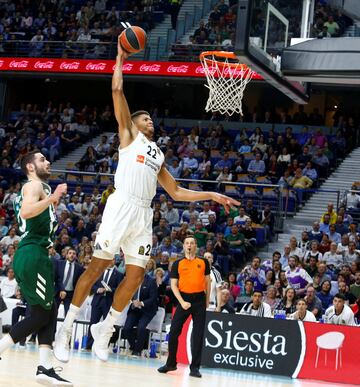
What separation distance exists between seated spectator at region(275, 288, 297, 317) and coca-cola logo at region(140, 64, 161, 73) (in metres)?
12.9

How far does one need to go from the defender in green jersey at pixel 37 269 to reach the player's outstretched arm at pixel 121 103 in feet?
2.92

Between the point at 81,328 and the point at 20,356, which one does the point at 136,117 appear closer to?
the point at 20,356

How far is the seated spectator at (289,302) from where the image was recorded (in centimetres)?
1608

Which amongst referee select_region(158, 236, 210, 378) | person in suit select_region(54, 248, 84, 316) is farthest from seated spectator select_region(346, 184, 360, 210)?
referee select_region(158, 236, 210, 378)

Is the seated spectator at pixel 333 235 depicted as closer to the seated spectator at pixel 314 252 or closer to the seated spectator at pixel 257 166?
the seated spectator at pixel 314 252

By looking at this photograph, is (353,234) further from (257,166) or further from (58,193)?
(58,193)

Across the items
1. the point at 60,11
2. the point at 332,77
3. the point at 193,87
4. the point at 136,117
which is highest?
the point at 60,11

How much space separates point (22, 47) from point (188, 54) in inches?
270

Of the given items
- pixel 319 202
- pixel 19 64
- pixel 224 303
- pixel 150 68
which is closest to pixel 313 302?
pixel 224 303

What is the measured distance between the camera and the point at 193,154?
25.1m

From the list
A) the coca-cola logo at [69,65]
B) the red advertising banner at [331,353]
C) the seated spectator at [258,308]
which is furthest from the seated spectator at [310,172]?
the coca-cola logo at [69,65]

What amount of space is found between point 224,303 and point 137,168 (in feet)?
24.9

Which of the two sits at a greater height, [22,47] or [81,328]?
[22,47]

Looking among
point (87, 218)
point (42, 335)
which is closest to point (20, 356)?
point (42, 335)
